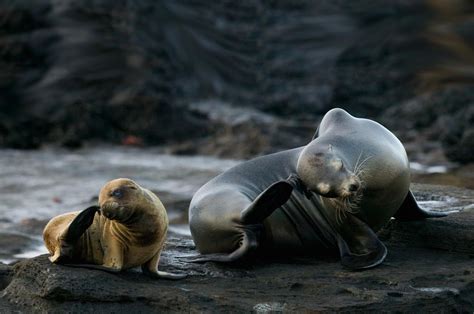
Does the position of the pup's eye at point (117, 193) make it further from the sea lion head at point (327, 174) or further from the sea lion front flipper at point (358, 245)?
the sea lion front flipper at point (358, 245)

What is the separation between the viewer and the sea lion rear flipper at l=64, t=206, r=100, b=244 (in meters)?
4.78

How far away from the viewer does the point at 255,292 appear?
15.4 feet

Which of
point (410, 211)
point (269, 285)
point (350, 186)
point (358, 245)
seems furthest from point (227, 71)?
point (269, 285)

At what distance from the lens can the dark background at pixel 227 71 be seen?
15305 mm

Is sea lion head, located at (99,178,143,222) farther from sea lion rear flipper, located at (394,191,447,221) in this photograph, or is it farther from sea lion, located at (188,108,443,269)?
sea lion rear flipper, located at (394,191,447,221)

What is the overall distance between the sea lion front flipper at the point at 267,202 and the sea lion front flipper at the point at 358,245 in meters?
0.39

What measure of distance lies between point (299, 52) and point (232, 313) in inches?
585

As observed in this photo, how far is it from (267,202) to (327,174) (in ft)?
0.97

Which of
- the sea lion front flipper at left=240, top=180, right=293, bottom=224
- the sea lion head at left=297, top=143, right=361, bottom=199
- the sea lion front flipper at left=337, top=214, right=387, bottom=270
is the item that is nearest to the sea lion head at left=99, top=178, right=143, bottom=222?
the sea lion front flipper at left=240, top=180, right=293, bottom=224

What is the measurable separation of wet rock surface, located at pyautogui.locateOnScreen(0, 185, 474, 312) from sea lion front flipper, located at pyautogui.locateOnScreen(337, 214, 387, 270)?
68 millimetres

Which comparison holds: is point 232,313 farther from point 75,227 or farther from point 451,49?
point 451,49

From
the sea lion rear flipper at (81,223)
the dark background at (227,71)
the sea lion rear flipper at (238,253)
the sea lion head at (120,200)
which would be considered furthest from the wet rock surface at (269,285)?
the dark background at (227,71)

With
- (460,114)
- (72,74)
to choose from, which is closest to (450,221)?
(460,114)

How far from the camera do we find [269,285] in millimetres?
4840
